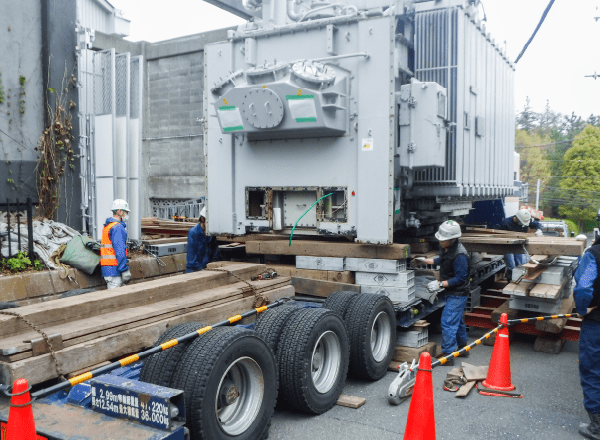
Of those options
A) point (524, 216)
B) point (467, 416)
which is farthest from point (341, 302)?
point (524, 216)

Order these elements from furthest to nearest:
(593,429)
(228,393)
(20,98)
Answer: (20,98)
(593,429)
(228,393)

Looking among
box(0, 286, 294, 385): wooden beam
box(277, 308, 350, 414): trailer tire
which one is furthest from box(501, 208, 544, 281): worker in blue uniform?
box(0, 286, 294, 385): wooden beam

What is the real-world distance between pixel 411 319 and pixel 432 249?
183cm

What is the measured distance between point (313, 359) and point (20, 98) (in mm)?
6252

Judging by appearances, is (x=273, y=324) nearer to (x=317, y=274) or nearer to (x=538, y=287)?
(x=317, y=274)

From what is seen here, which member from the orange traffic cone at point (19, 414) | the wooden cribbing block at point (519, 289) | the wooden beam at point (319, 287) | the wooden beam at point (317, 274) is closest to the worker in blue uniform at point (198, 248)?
the wooden beam at point (317, 274)

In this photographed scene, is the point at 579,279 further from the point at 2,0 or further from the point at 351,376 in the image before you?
the point at 2,0

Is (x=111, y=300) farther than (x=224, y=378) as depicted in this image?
Yes

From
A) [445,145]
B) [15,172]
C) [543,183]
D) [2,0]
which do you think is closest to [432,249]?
[445,145]

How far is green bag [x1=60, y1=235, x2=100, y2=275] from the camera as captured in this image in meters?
7.11

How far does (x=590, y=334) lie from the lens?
4.72m

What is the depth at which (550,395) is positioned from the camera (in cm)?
564

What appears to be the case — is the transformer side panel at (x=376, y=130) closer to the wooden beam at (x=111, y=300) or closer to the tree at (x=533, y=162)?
the wooden beam at (x=111, y=300)

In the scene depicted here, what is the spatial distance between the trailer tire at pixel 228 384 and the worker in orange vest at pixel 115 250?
3.13 m
